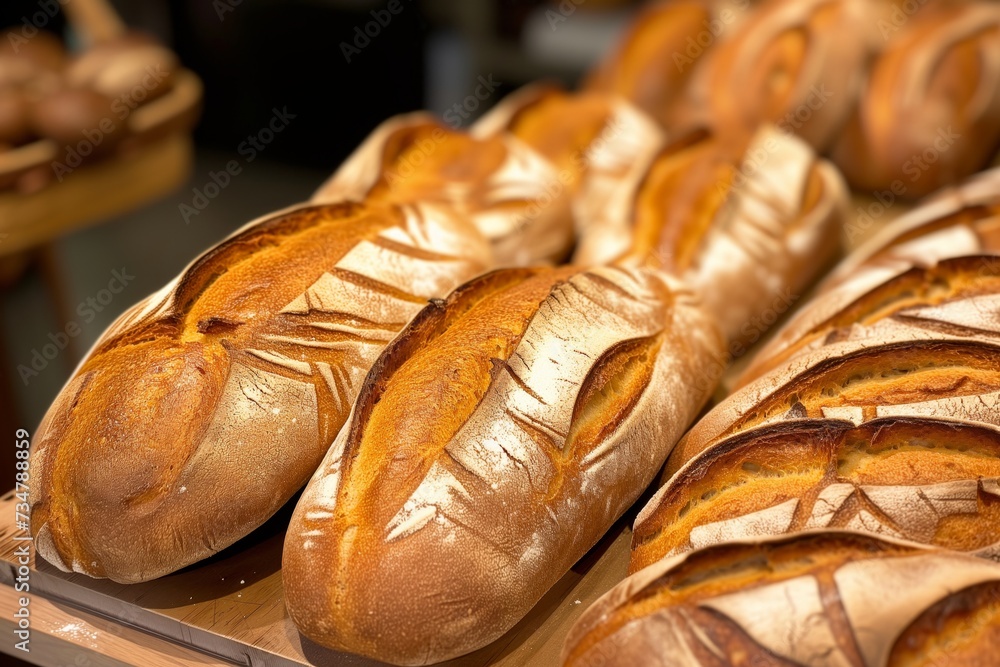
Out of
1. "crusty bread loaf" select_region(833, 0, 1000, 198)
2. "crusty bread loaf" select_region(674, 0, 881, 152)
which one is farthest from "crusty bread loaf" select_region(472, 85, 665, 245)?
"crusty bread loaf" select_region(833, 0, 1000, 198)

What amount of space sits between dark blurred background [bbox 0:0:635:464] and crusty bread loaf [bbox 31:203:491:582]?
1650 millimetres

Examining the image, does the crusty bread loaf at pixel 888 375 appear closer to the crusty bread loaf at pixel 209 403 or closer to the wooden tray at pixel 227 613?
the wooden tray at pixel 227 613

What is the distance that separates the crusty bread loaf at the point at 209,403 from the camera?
1282 mm

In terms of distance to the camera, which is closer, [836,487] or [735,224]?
[836,487]

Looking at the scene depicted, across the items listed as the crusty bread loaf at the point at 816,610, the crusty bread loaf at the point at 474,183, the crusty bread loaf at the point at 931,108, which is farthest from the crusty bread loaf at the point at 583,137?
the crusty bread loaf at the point at 816,610

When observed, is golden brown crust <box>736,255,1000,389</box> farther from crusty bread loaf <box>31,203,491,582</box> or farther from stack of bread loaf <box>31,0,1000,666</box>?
crusty bread loaf <box>31,203,491,582</box>

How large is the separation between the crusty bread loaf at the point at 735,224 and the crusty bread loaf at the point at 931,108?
0.92 ft

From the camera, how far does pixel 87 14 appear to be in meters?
2.93

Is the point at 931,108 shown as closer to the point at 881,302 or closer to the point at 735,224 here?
the point at 735,224

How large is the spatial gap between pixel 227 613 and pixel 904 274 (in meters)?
1.20

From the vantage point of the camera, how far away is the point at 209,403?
4.35 ft

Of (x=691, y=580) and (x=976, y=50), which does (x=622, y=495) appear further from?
(x=976, y=50)

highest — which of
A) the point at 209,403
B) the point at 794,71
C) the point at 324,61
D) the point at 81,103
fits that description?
the point at 794,71

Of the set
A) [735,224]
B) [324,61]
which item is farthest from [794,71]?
[324,61]
